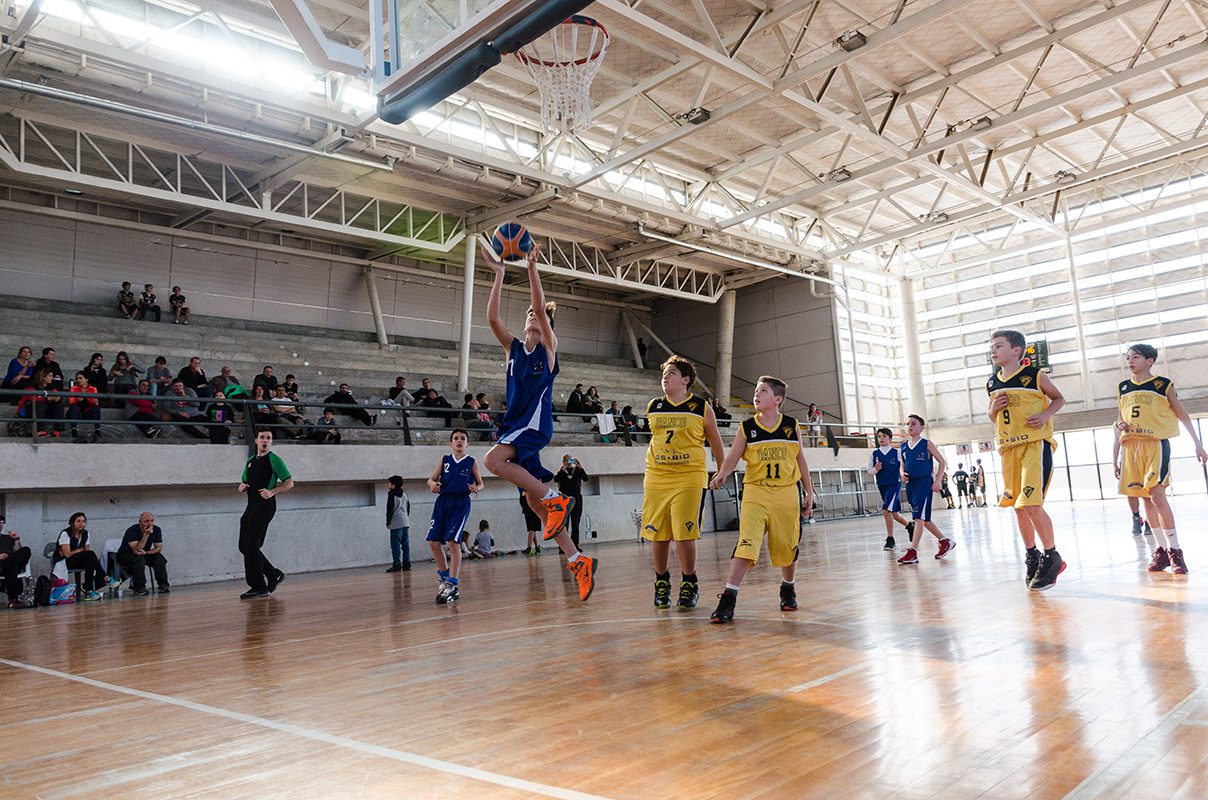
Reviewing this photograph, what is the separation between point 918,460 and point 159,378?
42.7 feet

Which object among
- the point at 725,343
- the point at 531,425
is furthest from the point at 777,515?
the point at 725,343

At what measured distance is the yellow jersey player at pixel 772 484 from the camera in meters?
5.89

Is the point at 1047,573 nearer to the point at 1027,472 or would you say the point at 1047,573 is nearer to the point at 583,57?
the point at 1027,472

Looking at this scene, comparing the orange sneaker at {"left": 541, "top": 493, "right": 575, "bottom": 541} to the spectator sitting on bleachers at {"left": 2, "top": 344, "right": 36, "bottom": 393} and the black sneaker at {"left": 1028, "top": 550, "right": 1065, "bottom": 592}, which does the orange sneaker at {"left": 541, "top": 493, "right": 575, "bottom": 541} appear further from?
the spectator sitting on bleachers at {"left": 2, "top": 344, "right": 36, "bottom": 393}

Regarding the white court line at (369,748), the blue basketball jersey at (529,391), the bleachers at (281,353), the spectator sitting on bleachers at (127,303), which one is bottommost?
the white court line at (369,748)

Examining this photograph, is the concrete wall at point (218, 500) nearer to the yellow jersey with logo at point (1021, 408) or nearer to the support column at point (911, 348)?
the yellow jersey with logo at point (1021, 408)

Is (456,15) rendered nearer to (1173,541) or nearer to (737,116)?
(1173,541)

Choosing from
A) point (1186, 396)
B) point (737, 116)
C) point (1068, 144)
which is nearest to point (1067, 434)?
point (1186, 396)

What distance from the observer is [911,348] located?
31234mm

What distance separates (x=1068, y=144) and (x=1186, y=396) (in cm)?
986

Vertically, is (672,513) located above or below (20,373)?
below

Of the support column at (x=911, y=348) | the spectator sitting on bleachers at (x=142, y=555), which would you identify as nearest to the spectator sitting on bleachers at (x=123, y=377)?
the spectator sitting on bleachers at (x=142, y=555)

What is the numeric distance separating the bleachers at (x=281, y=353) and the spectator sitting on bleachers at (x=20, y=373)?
32.1 inches

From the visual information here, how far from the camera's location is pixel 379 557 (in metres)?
16.6
